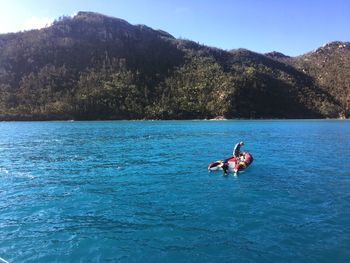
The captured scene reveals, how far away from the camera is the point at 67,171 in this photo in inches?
1542

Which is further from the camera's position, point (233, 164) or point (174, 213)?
point (233, 164)

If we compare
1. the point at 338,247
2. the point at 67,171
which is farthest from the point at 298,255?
the point at 67,171

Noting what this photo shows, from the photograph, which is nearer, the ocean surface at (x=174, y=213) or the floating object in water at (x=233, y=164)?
the ocean surface at (x=174, y=213)

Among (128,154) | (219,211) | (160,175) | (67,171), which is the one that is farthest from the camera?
(128,154)

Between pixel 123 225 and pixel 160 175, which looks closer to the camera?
pixel 123 225

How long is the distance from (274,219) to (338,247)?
4.53 m

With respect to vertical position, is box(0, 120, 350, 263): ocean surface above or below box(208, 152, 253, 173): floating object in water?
below

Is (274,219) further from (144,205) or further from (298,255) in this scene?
(144,205)

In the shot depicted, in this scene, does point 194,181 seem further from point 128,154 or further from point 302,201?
point 128,154

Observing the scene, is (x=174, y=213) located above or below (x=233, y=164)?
below

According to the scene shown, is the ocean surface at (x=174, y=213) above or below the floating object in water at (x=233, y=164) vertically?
below

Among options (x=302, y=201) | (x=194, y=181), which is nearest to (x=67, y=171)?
(x=194, y=181)

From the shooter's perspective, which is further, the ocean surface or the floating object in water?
the floating object in water

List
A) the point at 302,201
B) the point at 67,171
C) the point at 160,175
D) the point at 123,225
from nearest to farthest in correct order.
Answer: the point at 123,225
the point at 302,201
the point at 160,175
the point at 67,171
